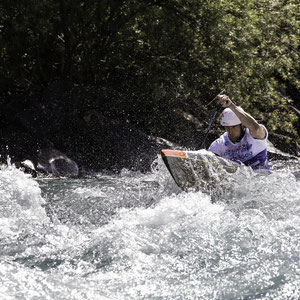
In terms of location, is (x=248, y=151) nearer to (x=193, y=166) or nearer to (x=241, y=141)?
(x=241, y=141)

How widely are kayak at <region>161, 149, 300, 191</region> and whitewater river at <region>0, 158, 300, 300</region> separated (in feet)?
0.50

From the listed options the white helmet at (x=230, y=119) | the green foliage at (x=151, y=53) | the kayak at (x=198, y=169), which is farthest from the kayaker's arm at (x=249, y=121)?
the green foliage at (x=151, y=53)

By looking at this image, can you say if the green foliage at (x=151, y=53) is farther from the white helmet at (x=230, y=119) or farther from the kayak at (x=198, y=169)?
the kayak at (x=198, y=169)

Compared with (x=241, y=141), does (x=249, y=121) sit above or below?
above

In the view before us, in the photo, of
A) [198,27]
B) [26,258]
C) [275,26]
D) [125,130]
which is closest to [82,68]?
[125,130]

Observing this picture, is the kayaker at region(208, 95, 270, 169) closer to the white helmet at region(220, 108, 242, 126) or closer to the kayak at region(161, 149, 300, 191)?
the white helmet at region(220, 108, 242, 126)

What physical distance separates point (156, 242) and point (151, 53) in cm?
880

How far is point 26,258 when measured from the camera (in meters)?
5.46

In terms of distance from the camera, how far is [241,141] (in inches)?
324

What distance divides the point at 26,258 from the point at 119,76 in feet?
30.7

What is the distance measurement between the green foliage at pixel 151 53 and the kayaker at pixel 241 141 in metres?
5.10

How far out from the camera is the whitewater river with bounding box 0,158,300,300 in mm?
4848

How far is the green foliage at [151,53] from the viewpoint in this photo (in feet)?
42.6

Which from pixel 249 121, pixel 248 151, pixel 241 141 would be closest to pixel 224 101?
pixel 249 121
